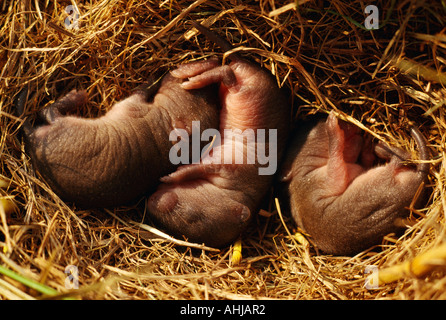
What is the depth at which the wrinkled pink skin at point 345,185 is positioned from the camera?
9.71 ft

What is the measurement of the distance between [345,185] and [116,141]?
1753mm

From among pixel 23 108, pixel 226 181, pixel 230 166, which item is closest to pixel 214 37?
pixel 230 166

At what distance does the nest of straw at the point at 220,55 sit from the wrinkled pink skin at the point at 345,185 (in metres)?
0.11

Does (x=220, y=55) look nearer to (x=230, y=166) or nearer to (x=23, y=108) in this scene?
(x=230, y=166)

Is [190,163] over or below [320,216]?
over

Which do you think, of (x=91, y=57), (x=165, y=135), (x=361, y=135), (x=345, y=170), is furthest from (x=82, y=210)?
(x=361, y=135)

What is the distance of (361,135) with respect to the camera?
332 cm

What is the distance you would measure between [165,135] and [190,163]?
0.31 m

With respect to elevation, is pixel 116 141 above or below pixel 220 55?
below

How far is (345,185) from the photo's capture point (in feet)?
10.4

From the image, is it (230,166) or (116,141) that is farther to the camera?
(230,166)

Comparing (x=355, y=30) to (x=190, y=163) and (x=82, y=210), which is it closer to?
(x=190, y=163)

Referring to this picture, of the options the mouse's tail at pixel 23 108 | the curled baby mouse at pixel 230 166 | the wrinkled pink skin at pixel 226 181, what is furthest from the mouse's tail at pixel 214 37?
the mouse's tail at pixel 23 108

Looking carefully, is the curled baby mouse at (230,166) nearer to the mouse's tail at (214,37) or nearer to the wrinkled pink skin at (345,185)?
the mouse's tail at (214,37)
